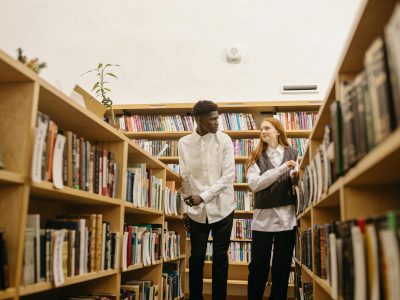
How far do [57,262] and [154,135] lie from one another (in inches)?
135

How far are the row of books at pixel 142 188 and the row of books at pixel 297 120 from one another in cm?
198

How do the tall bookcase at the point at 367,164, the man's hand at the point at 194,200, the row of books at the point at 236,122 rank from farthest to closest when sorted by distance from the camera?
the row of books at the point at 236,122 < the man's hand at the point at 194,200 < the tall bookcase at the point at 367,164

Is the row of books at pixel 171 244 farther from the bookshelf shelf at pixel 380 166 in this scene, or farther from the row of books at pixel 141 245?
the bookshelf shelf at pixel 380 166

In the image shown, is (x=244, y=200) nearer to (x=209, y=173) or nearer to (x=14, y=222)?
(x=209, y=173)

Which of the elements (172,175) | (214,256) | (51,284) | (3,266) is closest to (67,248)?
(51,284)

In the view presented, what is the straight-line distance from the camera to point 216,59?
17.4ft

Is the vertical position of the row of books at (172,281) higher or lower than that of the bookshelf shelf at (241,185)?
lower

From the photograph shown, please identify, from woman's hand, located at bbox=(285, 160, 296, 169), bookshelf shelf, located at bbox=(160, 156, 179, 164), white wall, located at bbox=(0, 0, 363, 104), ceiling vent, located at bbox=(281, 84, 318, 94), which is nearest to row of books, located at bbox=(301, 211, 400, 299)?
woman's hand, located at bbox=(285, 160, 296, 169)

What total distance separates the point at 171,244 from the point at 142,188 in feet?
3.20

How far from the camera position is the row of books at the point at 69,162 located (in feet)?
4.66

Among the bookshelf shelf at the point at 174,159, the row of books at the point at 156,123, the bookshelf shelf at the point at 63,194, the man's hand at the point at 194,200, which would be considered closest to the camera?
the bookshelf shelf at the point at 63,194

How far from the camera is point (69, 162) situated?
67.5 inches

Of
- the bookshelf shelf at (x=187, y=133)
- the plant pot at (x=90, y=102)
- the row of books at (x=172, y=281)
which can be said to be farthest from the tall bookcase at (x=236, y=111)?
the plant pot at (x=90, y=102)

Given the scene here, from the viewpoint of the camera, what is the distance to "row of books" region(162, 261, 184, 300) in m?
3.26
